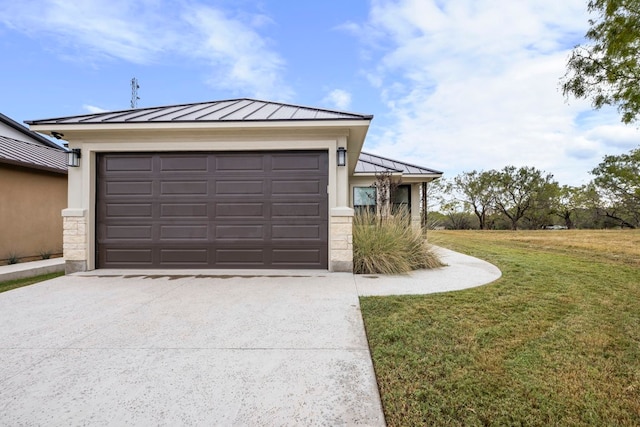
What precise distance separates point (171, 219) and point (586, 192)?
1278 inches

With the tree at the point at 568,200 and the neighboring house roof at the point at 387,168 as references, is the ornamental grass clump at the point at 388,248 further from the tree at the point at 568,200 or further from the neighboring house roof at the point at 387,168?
the tree at the point at 568,200

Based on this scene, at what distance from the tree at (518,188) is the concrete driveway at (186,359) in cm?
2866

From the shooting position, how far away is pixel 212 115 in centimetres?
612

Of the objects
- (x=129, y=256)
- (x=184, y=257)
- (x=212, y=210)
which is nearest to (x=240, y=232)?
(x=212, y=210)

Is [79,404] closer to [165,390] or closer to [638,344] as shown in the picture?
[165,390]

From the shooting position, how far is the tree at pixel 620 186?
22.4 m

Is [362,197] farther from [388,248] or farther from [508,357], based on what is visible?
[508,357]

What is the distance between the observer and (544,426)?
5.36 ft

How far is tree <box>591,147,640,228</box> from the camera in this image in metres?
22.4

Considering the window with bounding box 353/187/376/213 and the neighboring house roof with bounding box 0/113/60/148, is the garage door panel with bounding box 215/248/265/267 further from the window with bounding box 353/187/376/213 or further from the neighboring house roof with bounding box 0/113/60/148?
the neighboring house roof with bounding box 0/113/60/148

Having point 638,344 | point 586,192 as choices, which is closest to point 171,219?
point 638,344

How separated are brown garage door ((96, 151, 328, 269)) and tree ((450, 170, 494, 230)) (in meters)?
26.4

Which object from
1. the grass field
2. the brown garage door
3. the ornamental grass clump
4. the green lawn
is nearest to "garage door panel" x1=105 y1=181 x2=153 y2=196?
the brown garage door

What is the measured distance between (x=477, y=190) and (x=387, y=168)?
68.8ft
